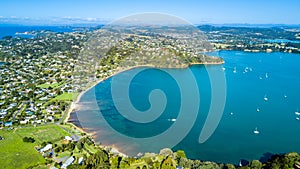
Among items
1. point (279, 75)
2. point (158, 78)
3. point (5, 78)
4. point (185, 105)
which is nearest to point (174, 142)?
point (185, 105)

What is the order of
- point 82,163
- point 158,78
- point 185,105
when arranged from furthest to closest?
point 158,78 < point 185,105 < point 82,163

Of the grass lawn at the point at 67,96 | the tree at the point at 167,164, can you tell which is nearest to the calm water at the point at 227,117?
the grass lawn at the point at 67,96

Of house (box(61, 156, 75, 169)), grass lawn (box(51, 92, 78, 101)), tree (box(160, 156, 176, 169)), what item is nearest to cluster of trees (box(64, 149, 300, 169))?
tree (box(160, 156, 176, 169))

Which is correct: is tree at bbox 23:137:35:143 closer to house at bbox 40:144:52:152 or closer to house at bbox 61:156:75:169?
house at bbox 40:144:52:152

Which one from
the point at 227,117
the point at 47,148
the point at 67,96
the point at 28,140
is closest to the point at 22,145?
the point at 28,140

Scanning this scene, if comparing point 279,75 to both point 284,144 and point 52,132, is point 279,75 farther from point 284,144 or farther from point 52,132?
point 52,132

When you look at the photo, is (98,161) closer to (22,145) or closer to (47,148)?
(47,148)
